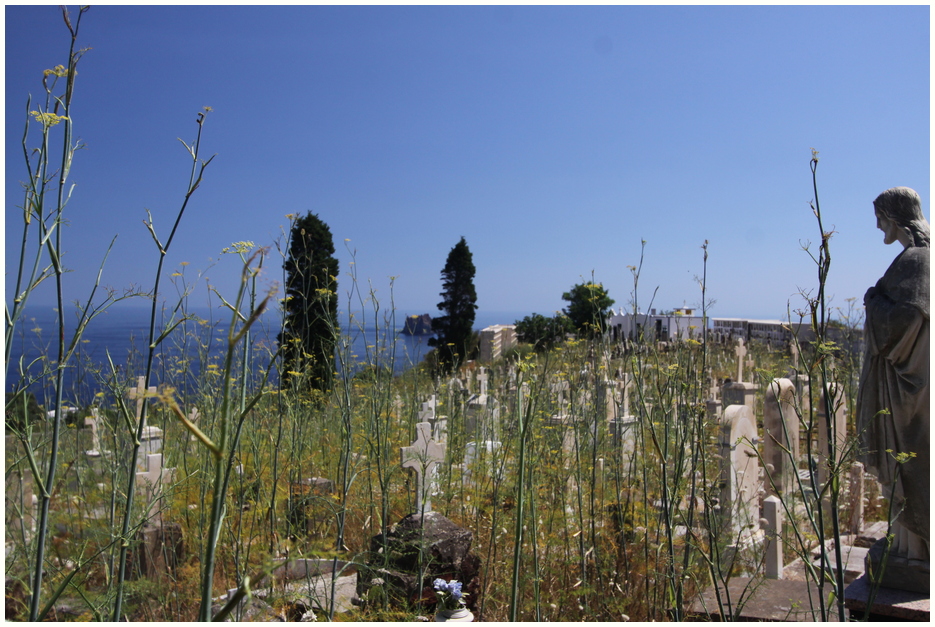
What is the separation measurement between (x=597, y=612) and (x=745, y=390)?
4.30 meters

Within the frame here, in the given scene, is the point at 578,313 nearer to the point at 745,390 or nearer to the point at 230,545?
the point at 745,390

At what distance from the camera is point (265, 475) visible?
4.45 m

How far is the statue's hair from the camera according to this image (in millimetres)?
2953

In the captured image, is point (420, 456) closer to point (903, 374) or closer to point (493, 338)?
point (903, 374)

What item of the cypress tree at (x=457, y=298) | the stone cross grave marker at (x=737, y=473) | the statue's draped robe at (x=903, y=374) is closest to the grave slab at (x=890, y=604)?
the statue's draped robe at (x=903, y=374)

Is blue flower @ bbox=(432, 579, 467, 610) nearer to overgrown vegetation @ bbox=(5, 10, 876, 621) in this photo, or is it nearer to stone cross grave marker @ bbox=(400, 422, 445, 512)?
overgrown vegetation @ bbox=(5, 10, 876, 621)

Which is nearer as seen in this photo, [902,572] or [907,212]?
[907,212]

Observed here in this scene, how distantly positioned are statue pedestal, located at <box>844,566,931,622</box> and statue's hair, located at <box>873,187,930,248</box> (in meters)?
1.79

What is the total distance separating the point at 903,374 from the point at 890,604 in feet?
3.84

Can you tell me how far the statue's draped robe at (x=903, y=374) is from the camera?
2.88 metres

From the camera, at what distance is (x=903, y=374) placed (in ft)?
9.84

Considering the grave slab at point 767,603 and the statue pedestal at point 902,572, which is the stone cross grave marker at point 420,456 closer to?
the grave slab at point 767,603

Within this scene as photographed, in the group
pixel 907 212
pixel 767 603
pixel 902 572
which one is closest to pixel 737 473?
pixel 902 572

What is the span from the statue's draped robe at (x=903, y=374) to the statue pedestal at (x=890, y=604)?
1.16 feet
